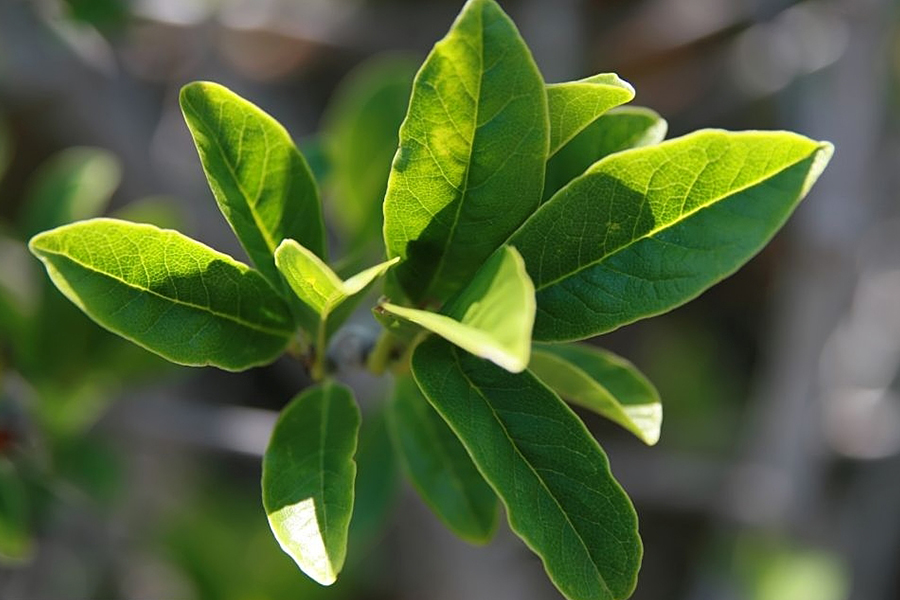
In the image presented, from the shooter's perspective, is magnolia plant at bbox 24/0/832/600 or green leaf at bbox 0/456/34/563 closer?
magnolia plant at bbox 24/0/832/600

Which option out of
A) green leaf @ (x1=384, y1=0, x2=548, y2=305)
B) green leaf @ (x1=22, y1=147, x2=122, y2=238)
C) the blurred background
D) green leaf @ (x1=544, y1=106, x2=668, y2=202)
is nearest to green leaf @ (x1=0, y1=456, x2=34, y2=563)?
the blurred background

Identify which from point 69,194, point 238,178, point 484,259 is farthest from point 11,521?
point 484,259

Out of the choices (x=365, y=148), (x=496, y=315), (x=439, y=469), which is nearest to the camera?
(x=496, y=315)

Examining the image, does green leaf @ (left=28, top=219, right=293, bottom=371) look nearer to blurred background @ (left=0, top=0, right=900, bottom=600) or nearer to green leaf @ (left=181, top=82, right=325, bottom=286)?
green leaf @ (left=181, top=82, right=325, bottom=286)

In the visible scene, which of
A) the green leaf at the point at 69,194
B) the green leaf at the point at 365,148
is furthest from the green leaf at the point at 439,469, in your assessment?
the green leaf at the point at 69,194

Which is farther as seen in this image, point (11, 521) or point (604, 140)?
point (11, 521)

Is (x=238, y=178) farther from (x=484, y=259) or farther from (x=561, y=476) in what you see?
(x=561, y=476)
